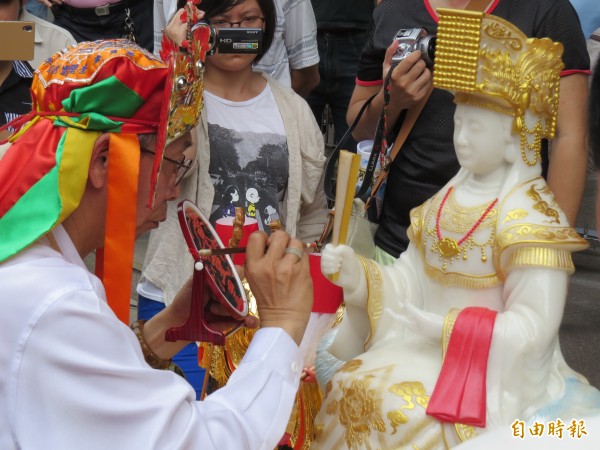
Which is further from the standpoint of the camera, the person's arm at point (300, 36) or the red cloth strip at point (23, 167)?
the person's arm at point (300, 36)

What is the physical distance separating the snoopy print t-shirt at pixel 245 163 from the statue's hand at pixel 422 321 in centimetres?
71

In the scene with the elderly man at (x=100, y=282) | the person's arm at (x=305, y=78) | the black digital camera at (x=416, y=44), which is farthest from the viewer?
the person's arm at (x=305, y=78)

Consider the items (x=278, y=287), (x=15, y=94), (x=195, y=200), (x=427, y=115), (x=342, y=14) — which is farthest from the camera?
(x=342, y=14)

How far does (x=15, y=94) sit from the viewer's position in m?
2.93

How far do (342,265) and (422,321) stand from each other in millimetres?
197

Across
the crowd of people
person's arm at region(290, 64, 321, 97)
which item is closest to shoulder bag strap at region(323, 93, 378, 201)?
the crowd of people

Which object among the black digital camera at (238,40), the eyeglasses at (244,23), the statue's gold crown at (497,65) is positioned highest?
the statue's gold crown at (497,65)

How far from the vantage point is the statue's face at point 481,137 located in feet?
6.33

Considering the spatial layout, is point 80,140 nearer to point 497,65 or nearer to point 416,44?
point 497,65

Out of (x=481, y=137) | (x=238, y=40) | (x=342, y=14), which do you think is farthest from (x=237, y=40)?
(x=342, y=14)

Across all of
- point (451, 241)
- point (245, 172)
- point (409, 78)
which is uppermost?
point (409, 78)

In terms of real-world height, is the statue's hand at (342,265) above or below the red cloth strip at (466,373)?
above

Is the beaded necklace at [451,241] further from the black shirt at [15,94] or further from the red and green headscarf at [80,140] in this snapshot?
the black shirt at [15,94]

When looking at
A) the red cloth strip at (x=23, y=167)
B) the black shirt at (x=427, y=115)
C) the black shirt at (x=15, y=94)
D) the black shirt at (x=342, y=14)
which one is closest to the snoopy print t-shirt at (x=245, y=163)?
the black shirt at (x=427, y=115)
